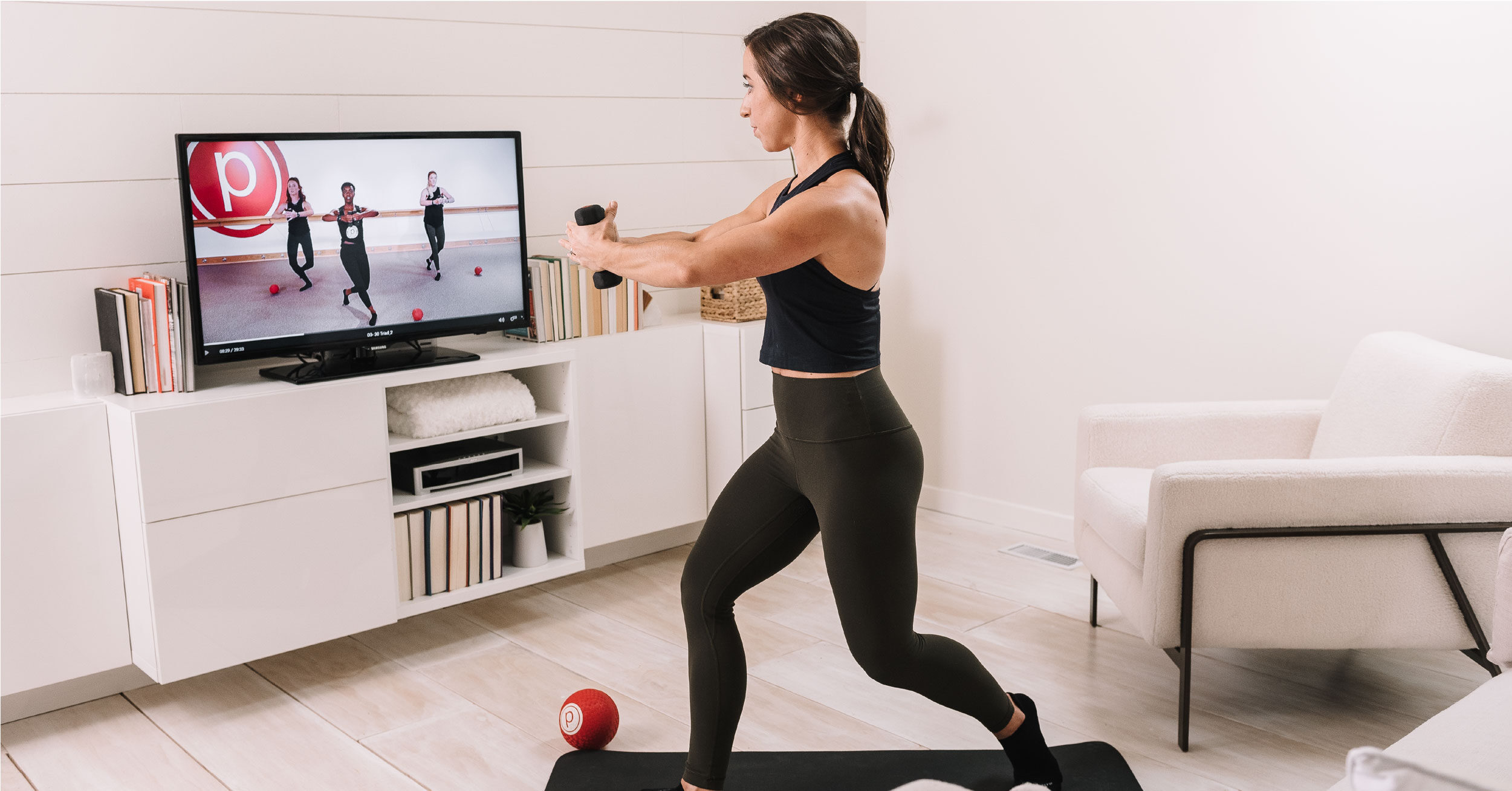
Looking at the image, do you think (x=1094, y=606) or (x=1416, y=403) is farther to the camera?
(x=1094, y=606)

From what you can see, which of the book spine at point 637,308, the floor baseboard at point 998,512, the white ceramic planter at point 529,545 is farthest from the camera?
the floor baseboard at point 998,512

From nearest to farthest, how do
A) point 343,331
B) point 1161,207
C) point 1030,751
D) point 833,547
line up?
1. point 833,547
2. point 1030,751
3. point 343,331
4. point 1161,207

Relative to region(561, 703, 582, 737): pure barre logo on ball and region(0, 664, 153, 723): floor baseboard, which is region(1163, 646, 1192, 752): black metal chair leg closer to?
region(561, 703, 582, 737): pure barre logo on ball

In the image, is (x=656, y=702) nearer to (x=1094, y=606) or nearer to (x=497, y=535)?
(x=497, y=535)

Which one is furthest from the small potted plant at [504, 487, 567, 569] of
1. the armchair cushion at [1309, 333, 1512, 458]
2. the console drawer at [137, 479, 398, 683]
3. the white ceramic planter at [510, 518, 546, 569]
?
the armchair cushion at [1309, 333, 1512, 458]

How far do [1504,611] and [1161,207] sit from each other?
7.16ft

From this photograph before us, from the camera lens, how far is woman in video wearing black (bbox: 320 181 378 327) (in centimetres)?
295

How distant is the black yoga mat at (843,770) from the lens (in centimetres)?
236

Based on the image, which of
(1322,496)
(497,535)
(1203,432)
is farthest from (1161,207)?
(497,535)

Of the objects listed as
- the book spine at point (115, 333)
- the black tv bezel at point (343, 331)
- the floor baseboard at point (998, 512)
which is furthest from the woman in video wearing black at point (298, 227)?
the floor baseboard at point (998, 512)

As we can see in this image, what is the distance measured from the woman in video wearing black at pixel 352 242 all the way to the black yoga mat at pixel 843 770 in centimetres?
130

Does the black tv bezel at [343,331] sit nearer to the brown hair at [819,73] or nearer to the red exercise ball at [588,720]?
the red exercise ball at [588,720]

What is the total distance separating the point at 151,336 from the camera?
107 inches

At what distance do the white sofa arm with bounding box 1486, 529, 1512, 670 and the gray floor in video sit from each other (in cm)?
246
